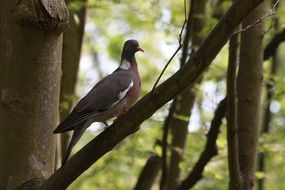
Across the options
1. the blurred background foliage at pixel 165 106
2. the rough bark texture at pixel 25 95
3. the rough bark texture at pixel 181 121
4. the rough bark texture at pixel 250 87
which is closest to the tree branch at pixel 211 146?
the rough bark texture at pixel 250 87

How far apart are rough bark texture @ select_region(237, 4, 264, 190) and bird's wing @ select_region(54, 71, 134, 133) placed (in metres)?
0.91

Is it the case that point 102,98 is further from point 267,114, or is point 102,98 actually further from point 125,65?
point 267,114

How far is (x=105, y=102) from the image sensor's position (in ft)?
12.0

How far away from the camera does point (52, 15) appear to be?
10.2ft

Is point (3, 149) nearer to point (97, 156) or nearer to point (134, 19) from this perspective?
point (97, 156)

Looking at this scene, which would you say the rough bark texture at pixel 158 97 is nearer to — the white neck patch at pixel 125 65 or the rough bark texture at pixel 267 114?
the white neck patch at pixel 125 65

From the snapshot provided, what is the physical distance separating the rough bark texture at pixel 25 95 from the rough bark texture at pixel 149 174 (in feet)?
7.53

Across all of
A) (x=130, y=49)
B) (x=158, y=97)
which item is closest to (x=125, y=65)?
A: (x=130, y=49)

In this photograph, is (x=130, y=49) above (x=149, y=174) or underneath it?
above

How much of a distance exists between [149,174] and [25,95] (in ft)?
8.65

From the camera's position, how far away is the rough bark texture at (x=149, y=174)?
5.49 metres

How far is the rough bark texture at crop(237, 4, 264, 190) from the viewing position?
14.1 ft

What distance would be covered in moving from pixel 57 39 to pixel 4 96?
0.42 meters

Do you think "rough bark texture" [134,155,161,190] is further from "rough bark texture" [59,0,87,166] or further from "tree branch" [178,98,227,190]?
"rough bark texture" [59,0,87,166]
